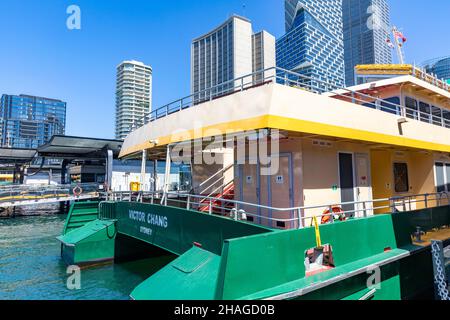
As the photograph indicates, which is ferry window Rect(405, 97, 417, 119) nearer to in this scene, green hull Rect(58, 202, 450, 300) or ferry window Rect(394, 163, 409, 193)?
ferry window Rect(394, 163, 409, 193)

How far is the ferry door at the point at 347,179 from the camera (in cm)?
847

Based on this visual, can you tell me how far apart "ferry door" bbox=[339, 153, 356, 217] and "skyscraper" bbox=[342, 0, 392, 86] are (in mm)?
34271

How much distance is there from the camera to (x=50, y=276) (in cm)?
1004

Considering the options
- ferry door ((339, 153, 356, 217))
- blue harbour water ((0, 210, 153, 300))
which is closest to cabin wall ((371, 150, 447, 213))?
ferry door ((339, 153, 356, 217))

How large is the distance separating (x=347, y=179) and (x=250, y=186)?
9.94 feet

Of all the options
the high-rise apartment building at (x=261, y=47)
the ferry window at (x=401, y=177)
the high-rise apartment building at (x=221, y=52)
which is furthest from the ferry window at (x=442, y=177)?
the high-rise apartment building at (x=221, y=52)

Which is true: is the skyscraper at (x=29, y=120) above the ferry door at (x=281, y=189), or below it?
above

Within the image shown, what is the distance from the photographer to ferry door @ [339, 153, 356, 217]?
8469mm

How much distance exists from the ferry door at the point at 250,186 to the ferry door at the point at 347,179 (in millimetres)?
2574

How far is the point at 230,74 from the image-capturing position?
289 ft

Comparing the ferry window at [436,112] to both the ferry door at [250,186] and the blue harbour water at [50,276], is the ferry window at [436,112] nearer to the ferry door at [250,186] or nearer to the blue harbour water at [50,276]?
the ferry door at [250,186]

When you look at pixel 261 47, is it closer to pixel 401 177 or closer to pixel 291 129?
pixel 401 177
